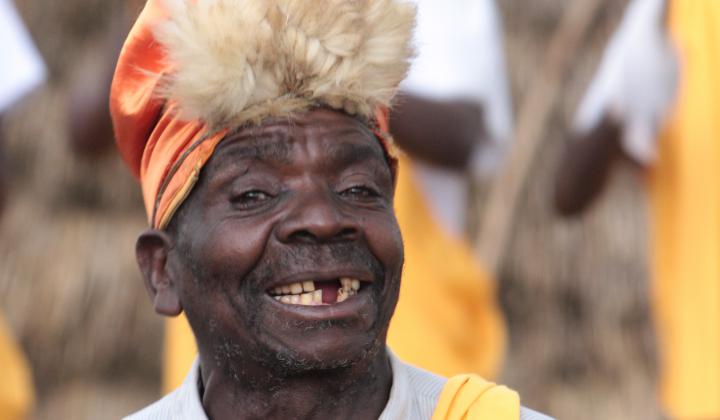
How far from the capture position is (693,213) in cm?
516

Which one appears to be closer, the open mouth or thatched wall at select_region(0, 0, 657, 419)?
the open mouth

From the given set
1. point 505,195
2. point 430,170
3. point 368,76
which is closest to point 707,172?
point 430,170

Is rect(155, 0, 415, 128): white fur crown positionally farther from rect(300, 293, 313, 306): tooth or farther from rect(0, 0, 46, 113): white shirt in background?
rect(0, 0, 46, 113): white shirt in background

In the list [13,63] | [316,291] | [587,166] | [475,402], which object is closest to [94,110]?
[13,63]

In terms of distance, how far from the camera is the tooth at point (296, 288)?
3.04 meters

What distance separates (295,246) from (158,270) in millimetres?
396

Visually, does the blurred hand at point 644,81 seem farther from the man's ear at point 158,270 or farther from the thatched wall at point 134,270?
the man's ear at point 158,270

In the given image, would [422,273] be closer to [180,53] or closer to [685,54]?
[685,54]

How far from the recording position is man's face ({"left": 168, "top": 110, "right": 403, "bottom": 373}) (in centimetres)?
301

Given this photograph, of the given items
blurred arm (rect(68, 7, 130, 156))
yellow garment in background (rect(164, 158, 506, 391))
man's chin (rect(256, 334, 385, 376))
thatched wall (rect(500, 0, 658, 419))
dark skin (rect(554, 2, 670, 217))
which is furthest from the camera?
thatched wall (rect(500, 0, 658, 419))

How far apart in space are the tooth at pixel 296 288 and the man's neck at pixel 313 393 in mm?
142

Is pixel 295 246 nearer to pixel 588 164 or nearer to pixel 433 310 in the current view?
pixel 433 310

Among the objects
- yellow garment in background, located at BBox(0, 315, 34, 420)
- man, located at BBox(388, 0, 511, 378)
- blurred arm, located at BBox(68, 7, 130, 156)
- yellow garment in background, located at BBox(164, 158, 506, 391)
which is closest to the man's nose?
yellow garment in background, located at BBox(164, 158, 506, 391)

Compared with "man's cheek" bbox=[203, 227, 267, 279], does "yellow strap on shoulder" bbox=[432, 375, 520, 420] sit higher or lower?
lower
